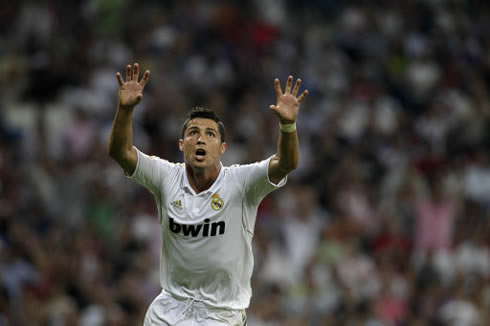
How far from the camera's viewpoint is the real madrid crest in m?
6.45

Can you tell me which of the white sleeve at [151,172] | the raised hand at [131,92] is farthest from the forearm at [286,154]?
the raised hand at [131,92]

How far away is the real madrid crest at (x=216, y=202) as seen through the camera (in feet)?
21.2

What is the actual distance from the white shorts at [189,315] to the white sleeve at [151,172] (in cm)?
86

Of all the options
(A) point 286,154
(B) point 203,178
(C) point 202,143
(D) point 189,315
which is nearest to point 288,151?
(A) point 286,154

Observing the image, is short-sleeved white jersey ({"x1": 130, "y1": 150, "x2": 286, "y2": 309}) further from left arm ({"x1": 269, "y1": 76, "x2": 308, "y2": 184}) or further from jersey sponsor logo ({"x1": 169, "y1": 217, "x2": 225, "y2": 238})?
left arm ({"x1": 269, "y1": 76, "x2": 308, "y2": 184})

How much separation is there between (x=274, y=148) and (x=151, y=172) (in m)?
7.23

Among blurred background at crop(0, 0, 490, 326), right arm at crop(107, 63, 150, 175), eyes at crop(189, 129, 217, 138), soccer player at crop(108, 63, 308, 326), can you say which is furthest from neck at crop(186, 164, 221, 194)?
blurred background at crop(0, 0, 490, 326)

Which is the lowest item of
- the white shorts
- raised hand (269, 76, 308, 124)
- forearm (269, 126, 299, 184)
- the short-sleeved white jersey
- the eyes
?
the white shorts

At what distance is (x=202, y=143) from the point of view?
6445 millimetres

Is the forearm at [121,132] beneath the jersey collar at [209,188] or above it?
above

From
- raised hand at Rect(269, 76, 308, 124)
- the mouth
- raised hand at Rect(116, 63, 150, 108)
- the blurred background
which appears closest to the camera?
raised hand at Rect(269, 76, 308, 124)

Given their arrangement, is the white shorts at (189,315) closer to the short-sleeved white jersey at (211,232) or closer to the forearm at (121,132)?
the short-sleeved white jersey at (211,232)

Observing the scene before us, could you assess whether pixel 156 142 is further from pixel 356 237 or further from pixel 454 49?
pixel 454 49

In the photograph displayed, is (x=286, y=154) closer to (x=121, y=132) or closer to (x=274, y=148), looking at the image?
(x=121, y=132)
